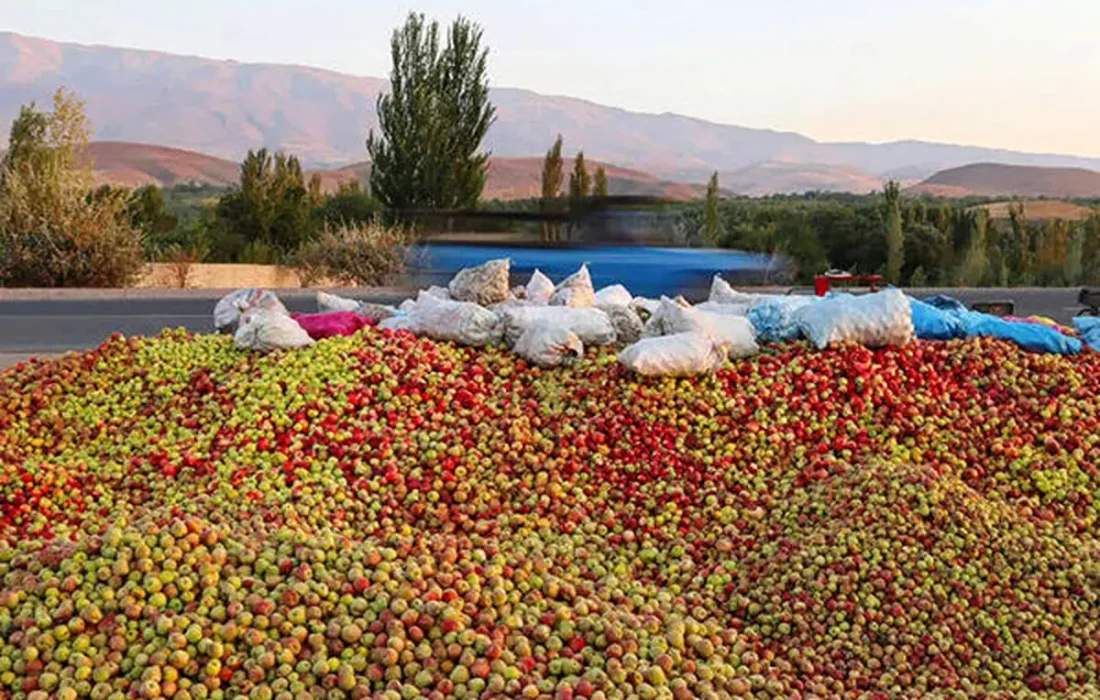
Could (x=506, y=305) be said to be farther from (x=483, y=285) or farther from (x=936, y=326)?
(x=936, y=326)

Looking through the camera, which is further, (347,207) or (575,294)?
(347,207)

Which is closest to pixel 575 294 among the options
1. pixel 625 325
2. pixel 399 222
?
pixel 625 325

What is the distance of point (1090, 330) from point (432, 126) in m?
22.0

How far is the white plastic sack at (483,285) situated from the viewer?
27.7ft

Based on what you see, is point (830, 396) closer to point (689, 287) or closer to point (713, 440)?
point (713, 440)

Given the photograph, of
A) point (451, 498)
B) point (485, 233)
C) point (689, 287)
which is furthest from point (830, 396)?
point (485, 233)

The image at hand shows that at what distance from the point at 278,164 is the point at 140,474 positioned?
2429 cm

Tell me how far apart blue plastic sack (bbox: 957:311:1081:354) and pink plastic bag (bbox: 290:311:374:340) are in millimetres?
4312

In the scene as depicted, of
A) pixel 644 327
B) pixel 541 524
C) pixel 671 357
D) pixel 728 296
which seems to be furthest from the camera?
pixel 728 296

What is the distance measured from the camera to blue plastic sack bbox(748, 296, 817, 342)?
7480 millimetres

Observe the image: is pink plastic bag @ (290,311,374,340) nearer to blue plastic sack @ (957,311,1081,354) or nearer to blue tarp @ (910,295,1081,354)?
blue tarp @ (910,295,1081,354)

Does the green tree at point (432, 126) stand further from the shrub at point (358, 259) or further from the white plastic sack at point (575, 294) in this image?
the white plastic sack at point (575, 294)

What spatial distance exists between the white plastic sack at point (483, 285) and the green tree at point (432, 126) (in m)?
20.5

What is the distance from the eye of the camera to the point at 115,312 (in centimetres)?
1631
